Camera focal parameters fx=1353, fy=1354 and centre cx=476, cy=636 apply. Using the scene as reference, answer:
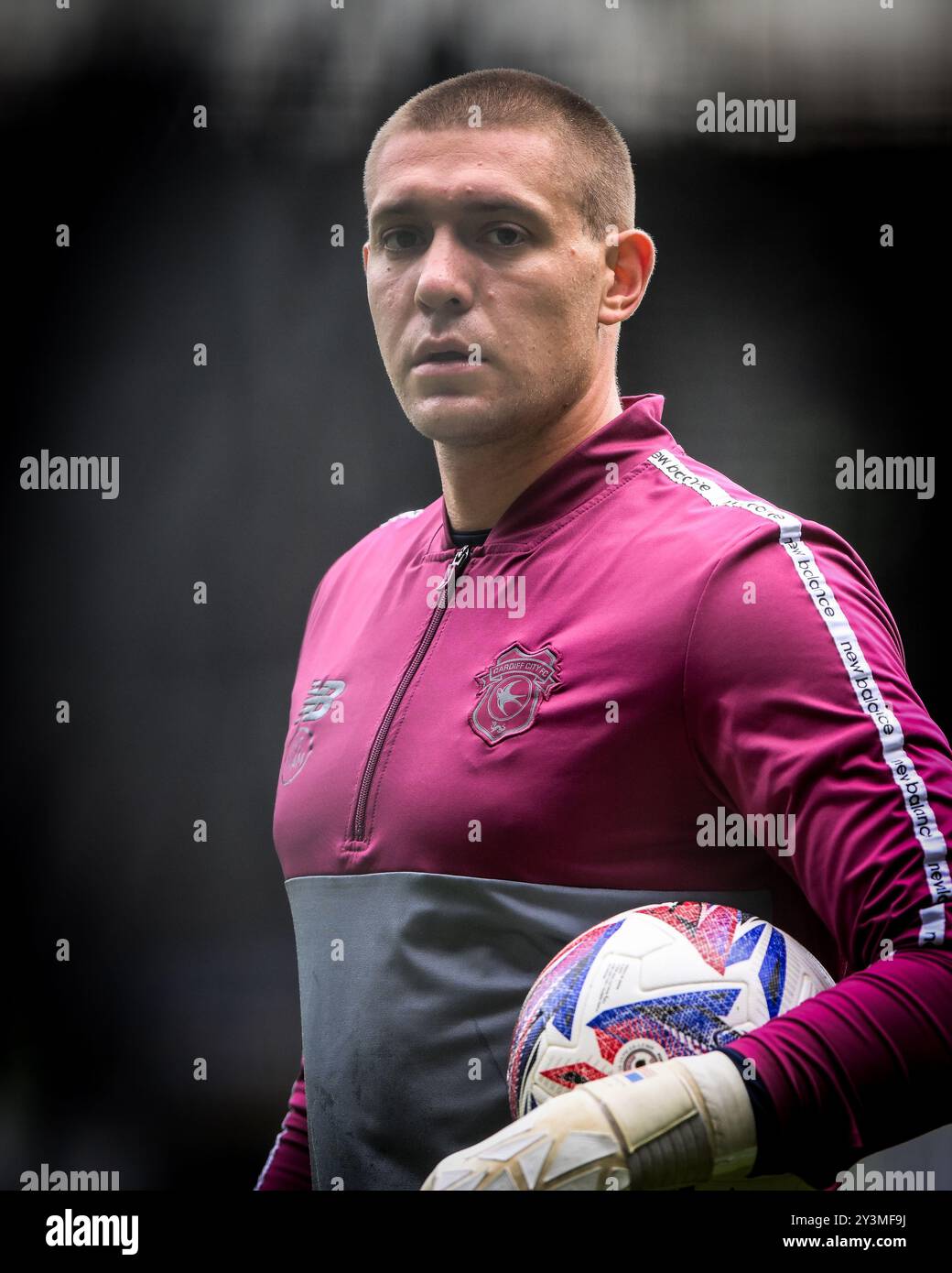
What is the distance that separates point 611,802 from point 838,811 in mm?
245

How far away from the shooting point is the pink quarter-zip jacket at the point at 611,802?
46.3 inches

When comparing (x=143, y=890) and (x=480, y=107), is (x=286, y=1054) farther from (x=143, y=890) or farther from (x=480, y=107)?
(x=480, y=107)

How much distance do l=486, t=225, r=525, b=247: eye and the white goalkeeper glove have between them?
0.93m

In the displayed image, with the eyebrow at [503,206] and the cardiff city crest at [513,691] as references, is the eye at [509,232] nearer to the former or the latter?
the eyebrow at [503,206]

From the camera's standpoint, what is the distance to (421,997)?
56.2 inches

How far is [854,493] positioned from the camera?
6.60ft

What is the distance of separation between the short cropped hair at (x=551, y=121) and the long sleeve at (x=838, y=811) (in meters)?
0.53

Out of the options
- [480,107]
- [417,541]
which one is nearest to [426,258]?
[480,107]

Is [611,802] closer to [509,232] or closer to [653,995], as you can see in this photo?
[653,995]

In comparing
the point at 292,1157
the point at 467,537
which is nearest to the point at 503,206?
the point at 467,537

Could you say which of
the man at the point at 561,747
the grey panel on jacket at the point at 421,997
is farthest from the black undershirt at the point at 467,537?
the grey panel on jacket at the point at 421,997

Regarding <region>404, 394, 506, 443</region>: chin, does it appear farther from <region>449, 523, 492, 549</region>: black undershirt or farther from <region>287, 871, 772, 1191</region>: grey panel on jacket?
<region>287, 871, 772, 1191</region>: grey panel on jacket

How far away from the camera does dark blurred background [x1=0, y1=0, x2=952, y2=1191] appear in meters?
1.94

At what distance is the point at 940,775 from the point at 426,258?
820 millimetres
